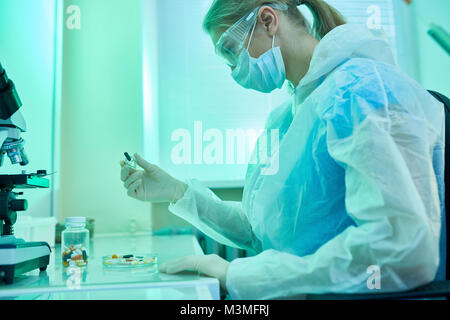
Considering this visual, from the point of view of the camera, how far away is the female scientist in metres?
0.62

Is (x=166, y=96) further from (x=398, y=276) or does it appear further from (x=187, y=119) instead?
(x=398, y=276)

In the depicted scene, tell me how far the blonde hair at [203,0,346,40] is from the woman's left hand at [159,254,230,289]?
70cm

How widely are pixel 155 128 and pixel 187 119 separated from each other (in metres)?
0.17

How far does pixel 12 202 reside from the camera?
784 mm

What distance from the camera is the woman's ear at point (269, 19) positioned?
1.06 m

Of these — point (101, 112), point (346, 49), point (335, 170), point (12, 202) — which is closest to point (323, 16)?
point (346, 49)

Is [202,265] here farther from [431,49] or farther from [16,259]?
[431,49]

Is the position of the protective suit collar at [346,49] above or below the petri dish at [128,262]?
above

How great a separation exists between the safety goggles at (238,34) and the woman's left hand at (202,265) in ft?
2.08

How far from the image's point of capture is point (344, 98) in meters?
0.74

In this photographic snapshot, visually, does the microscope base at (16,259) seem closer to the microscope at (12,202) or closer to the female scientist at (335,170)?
the microscope at (12,202)
